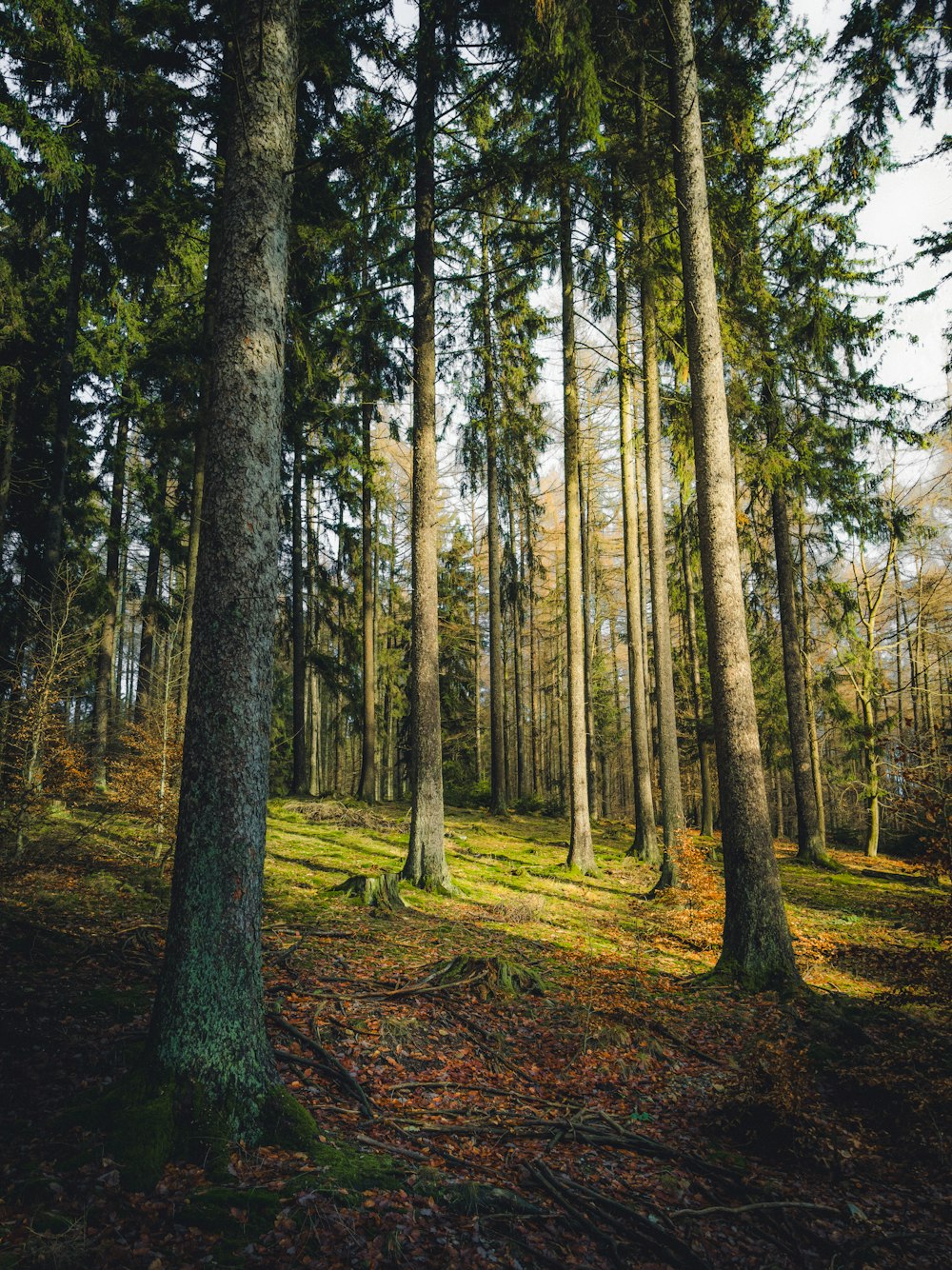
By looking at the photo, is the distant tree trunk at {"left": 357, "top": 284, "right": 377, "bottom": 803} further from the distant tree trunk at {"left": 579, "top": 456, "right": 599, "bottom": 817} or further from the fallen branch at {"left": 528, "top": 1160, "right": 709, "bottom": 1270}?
the fallen branch at {"left": 528, "top": 1160, "right": 709, "bottom": 1270}

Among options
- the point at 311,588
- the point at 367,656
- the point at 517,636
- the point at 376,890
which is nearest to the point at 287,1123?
the point at 376,890

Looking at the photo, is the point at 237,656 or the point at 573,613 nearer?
the point at 237,656

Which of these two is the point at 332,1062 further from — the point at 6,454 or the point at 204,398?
the point at 6,454

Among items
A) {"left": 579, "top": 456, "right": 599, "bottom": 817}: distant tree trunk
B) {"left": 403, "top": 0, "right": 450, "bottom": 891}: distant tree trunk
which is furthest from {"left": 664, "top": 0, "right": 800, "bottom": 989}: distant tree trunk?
{"left": 579, "top": 456, "right": 599, "bottom": 817}: distant tree trunk

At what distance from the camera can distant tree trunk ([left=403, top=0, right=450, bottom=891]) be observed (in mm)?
10023

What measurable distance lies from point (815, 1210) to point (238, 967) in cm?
355

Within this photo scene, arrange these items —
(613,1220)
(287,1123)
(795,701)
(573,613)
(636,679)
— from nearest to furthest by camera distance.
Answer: (613,1220) → (287,1123) → (573,613) → (636,679) → (795,701)

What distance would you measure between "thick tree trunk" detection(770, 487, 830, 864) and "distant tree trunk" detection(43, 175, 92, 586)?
639 inches

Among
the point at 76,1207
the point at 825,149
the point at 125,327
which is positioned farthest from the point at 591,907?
the point at 125,327

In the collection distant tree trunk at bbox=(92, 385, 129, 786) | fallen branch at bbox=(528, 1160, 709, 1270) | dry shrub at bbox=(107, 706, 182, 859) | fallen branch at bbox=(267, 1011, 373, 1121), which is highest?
distant tree trunk at bbox=(92, 385, 129, 786)

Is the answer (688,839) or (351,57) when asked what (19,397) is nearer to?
(351,57)

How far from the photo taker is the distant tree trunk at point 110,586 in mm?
15719

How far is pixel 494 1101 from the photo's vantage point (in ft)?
14.9

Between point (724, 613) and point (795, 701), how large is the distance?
1076cm
